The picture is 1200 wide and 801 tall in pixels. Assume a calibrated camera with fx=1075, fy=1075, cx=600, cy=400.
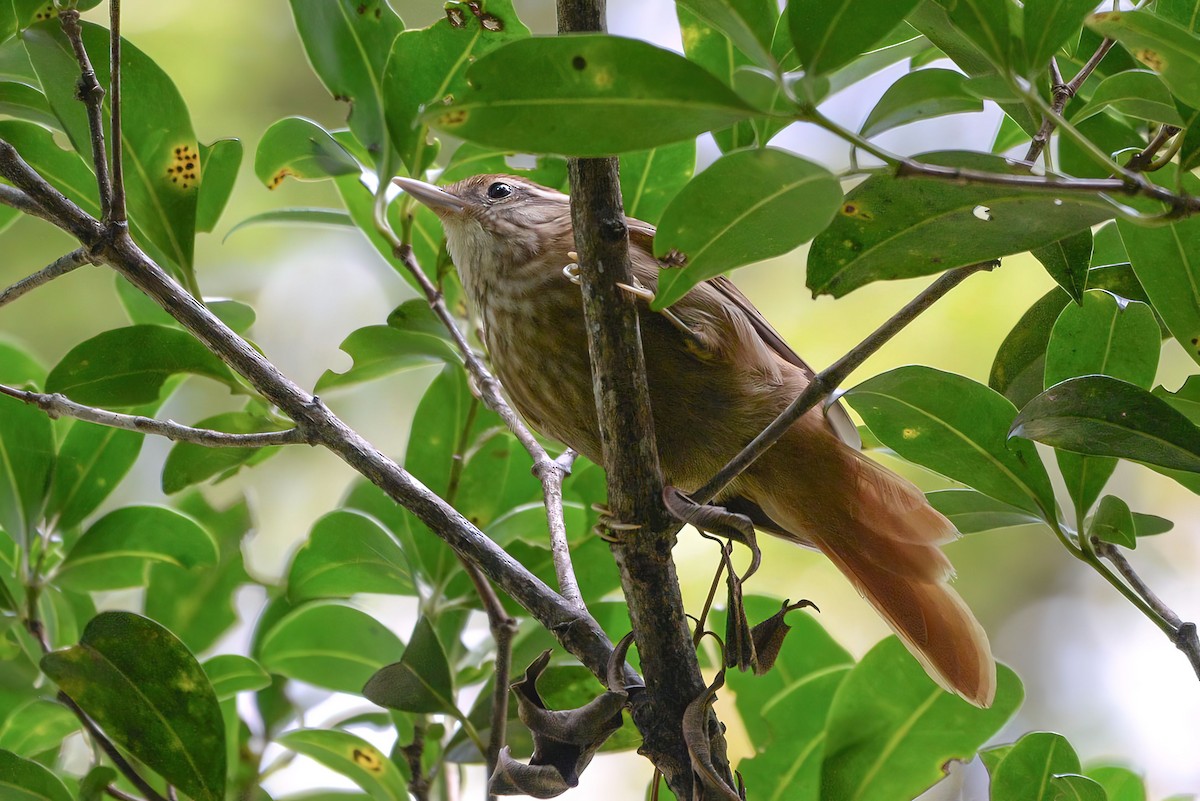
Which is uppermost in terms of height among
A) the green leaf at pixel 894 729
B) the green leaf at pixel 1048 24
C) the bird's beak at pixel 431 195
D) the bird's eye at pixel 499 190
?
the bird's eye at pixel 499 190

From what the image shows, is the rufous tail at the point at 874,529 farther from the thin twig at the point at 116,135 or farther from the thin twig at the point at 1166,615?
the thin twig at the point at 116,135

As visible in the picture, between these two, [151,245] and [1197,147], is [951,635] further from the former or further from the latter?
[151,245]

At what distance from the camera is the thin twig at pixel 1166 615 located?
48.1 inches

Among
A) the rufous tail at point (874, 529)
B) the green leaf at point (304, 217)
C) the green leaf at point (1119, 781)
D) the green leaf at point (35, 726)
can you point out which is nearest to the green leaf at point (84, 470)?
the green leaf at point (35, 726)

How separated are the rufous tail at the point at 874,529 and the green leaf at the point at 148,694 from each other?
962mm

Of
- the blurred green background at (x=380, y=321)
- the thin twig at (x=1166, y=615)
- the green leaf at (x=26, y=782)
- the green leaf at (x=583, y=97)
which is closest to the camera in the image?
the green leaf at (x=583, y=97)

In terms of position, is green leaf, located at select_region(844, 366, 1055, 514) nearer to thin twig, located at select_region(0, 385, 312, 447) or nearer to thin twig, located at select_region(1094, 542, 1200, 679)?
thin twig, located at select_region(1094, 542, 1200, 679)

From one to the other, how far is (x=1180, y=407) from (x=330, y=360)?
4.07 m

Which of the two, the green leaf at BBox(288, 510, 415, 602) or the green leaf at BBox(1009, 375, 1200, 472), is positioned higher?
the green leaf at BBox(288, 510, 415, 602)

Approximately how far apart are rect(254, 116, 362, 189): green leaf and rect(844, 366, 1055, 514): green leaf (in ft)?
2.97

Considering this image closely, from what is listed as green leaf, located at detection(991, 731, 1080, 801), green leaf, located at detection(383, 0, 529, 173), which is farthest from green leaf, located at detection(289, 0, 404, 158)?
green leaf, located at detection(991, 731, 1080, 801)

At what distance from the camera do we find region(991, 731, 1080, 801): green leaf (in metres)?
1.35

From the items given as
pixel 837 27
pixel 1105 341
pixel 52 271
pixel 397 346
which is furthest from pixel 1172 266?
pixel 52 271

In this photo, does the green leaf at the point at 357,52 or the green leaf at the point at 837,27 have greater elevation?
the green leaf at the point at 357,52
